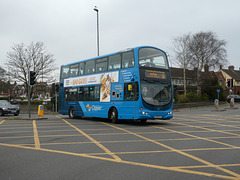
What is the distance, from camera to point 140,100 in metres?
13.5

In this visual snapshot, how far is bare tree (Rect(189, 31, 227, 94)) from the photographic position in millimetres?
46500

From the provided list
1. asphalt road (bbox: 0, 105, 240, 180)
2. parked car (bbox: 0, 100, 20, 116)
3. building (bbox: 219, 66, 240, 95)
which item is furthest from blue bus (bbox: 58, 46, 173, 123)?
building (bbox: 219, 66, 240, 95)

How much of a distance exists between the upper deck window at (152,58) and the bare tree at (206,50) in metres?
33.5

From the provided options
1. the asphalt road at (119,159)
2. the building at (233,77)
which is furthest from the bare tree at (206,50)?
the asphalt road at (119,159)

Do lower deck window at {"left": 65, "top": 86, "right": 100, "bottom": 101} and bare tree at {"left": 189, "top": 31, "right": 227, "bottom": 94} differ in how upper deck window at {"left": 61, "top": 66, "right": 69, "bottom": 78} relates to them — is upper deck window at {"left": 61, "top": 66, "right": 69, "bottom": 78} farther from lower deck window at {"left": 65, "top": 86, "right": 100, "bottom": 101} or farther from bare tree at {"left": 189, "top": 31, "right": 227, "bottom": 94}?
bare tree at {"left": 189, "top": 31, "right": 227, "bottom": 94}

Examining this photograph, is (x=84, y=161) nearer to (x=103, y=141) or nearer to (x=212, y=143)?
(x=103, y=141)

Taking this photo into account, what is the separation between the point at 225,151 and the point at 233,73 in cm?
7489

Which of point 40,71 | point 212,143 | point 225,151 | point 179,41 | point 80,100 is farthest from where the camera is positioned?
point 179,41

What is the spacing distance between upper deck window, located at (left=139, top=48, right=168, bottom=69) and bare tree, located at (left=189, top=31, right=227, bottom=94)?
33.5 meters

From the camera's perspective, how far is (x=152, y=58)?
14.4 metres

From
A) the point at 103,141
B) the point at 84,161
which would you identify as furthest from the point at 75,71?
the point at 84,161

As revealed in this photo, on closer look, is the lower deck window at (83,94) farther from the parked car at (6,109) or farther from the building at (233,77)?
the building at (233,77)

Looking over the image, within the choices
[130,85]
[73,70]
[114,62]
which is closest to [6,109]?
[73,70]

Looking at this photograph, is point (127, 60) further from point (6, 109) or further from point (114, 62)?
point (6, 109)
